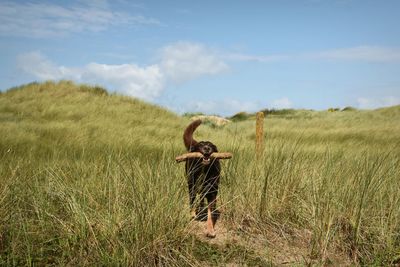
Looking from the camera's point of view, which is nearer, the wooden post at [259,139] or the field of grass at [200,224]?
the field of grass at [200,224]

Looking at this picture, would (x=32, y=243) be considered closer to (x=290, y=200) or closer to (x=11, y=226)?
(x=11, y=226)

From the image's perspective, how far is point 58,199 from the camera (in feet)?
15.6

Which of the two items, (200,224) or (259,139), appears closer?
(200,224)

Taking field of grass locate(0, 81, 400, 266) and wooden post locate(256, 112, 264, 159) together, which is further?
wooden post locate(256, 112, 264, 159)

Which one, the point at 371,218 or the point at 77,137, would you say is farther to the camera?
the point at 77,137

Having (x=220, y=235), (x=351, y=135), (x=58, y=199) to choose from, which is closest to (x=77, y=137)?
(x=58, y=199)

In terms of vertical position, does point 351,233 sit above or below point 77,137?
below

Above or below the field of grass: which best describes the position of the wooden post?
above

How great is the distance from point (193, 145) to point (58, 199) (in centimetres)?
163

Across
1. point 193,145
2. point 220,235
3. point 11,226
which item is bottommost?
point 220,235

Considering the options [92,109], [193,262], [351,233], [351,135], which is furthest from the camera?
[92,109]

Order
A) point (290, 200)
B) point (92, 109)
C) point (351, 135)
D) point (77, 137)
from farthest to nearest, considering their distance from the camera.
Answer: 1. point (92, 109)
2. point (351, 135)
3. point (77, 137)
4. point (290, 200)

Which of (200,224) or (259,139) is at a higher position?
(259,139)

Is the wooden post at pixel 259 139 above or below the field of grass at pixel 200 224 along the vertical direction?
above
